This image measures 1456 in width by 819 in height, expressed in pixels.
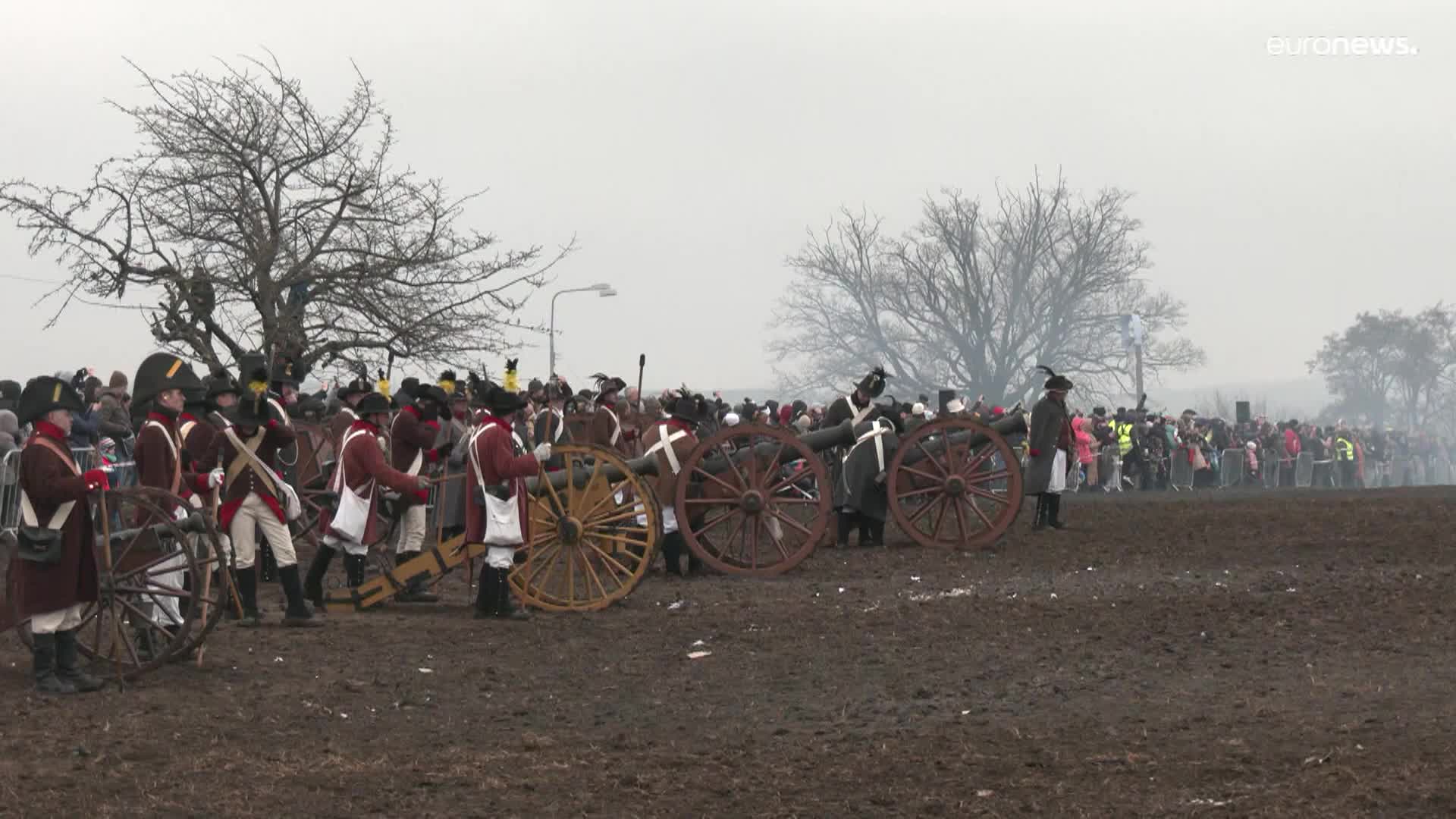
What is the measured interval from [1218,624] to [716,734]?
4285 mm

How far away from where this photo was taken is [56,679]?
907 cm

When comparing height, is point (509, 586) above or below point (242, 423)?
below

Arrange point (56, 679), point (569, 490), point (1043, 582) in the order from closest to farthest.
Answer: point (56, 679)
point (569, 490)
point (1043, 582)

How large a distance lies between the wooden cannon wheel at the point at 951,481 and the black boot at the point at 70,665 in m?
8.77

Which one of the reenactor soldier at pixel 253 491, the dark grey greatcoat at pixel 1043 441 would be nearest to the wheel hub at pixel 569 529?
the reenactor soldier at pixel 253 491

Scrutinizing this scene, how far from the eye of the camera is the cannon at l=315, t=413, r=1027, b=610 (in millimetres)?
12320

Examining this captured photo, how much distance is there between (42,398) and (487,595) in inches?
151

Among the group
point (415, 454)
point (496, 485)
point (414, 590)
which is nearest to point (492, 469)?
point (496, 485)

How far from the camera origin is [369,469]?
12.1 m

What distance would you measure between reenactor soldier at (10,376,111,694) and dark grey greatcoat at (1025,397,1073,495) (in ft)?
38.8

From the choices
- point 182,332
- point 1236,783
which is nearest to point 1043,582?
point 1236,783

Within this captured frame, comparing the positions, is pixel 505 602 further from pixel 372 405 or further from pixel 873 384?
pixel 873 384

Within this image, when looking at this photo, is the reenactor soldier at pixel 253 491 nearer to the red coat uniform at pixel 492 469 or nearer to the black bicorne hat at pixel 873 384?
the red coat uniform at pixel 492 469

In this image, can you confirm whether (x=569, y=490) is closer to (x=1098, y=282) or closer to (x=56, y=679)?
(x=56, y=679)
